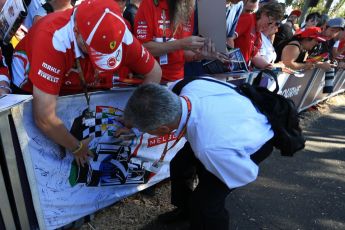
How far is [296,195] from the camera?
352cm

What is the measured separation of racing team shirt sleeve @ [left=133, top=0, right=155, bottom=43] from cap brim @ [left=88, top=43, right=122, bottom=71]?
865mm

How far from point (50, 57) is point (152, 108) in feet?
1.98

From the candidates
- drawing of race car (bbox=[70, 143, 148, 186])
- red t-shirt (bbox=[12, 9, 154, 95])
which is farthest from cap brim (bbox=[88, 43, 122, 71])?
drawing of race car (bbox=[70, 143, 148, 186])

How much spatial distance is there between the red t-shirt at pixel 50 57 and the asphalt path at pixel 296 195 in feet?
6.26

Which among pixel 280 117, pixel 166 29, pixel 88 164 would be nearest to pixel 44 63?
pixel 88 164

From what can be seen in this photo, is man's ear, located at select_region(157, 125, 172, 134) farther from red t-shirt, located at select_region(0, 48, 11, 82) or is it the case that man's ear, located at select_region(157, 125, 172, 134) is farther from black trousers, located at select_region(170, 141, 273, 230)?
red t-shirt, located at select_region(0, 48, 11, 82)

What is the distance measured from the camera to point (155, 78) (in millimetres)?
2375

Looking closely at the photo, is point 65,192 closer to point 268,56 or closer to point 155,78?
point 155,78

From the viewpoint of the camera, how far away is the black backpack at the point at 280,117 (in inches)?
85.6

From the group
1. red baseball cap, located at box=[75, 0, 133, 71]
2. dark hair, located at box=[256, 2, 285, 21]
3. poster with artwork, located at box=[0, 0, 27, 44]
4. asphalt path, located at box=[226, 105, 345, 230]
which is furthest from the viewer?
dark hair, located at box=[256, 2, 285, 21]

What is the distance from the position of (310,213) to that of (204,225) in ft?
5.18

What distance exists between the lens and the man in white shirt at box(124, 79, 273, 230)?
1799mm

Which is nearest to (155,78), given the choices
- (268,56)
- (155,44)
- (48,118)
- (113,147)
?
(155,44)

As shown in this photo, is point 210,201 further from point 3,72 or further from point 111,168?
point 3,72
